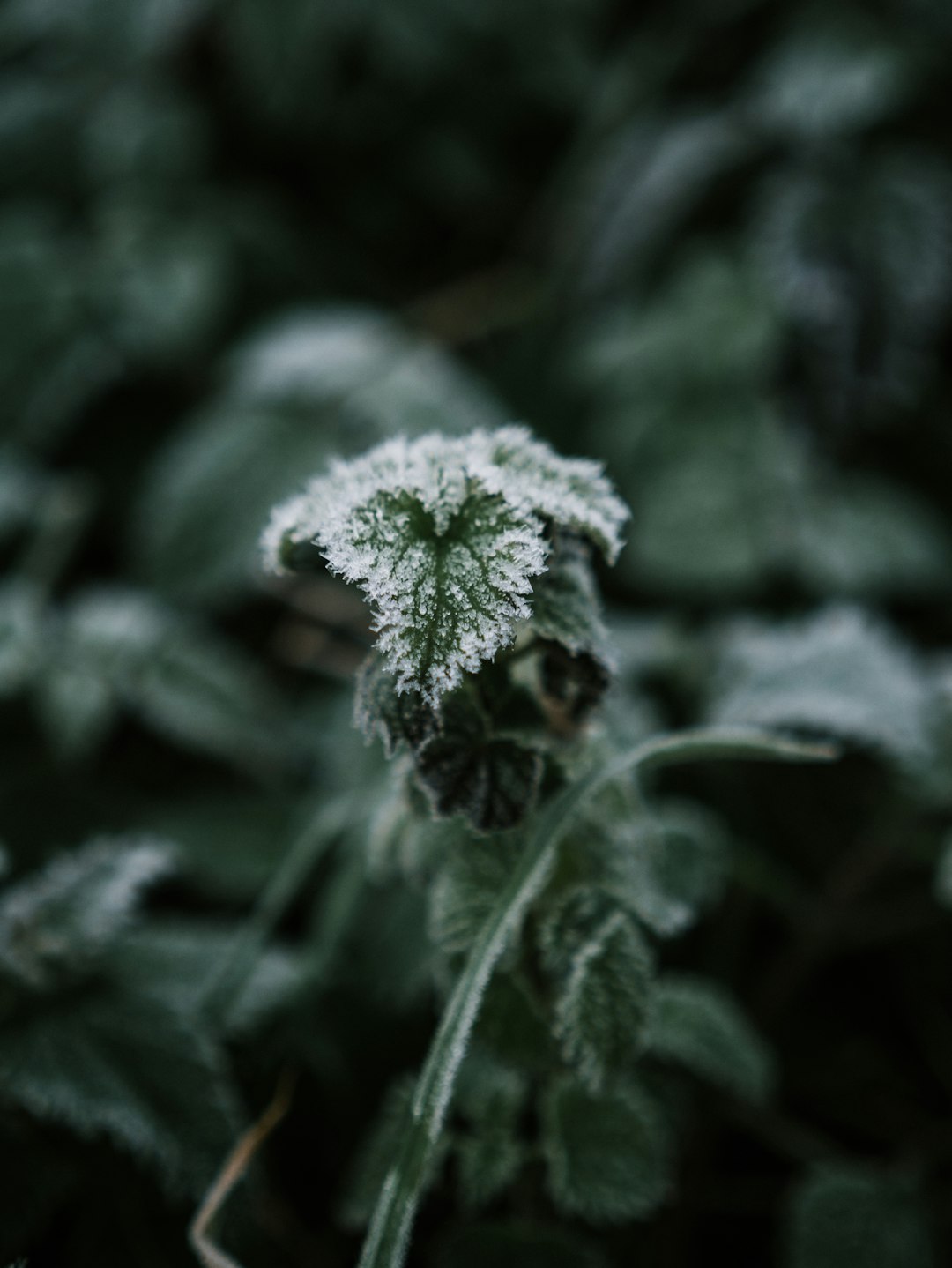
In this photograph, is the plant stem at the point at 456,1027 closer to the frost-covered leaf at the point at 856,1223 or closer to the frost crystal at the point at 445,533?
the frost crystal at the point at 445,533

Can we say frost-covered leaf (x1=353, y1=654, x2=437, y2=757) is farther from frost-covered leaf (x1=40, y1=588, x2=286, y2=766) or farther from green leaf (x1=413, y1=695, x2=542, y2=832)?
frost-covered leaf (x1=40, y1=588, x2=286, y2=766)

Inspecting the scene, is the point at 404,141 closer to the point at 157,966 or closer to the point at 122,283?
the point at 122,283

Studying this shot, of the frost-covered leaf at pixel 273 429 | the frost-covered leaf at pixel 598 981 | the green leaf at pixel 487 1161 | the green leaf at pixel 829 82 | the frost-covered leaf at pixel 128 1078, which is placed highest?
A: the green leaf at pixel 829 82

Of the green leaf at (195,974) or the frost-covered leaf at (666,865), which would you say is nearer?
the frost-covered leaf at (666,865)

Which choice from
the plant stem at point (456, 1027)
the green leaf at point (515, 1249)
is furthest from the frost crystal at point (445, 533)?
the green leaf at point (515, 1249)

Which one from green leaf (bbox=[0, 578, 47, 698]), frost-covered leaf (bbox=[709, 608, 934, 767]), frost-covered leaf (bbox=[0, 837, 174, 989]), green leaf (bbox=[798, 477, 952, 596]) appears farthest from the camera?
green leaf (bbox=[798, 477, 952, 596])

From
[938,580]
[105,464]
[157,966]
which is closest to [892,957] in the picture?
[938,580]

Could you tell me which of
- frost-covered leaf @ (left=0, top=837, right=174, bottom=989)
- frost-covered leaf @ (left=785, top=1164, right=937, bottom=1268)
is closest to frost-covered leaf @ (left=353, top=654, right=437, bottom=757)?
frost-covered leaf @ (left=0, top=837, right=174, bottom=989)

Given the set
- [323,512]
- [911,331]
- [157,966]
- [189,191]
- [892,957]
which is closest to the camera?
[323,512]
